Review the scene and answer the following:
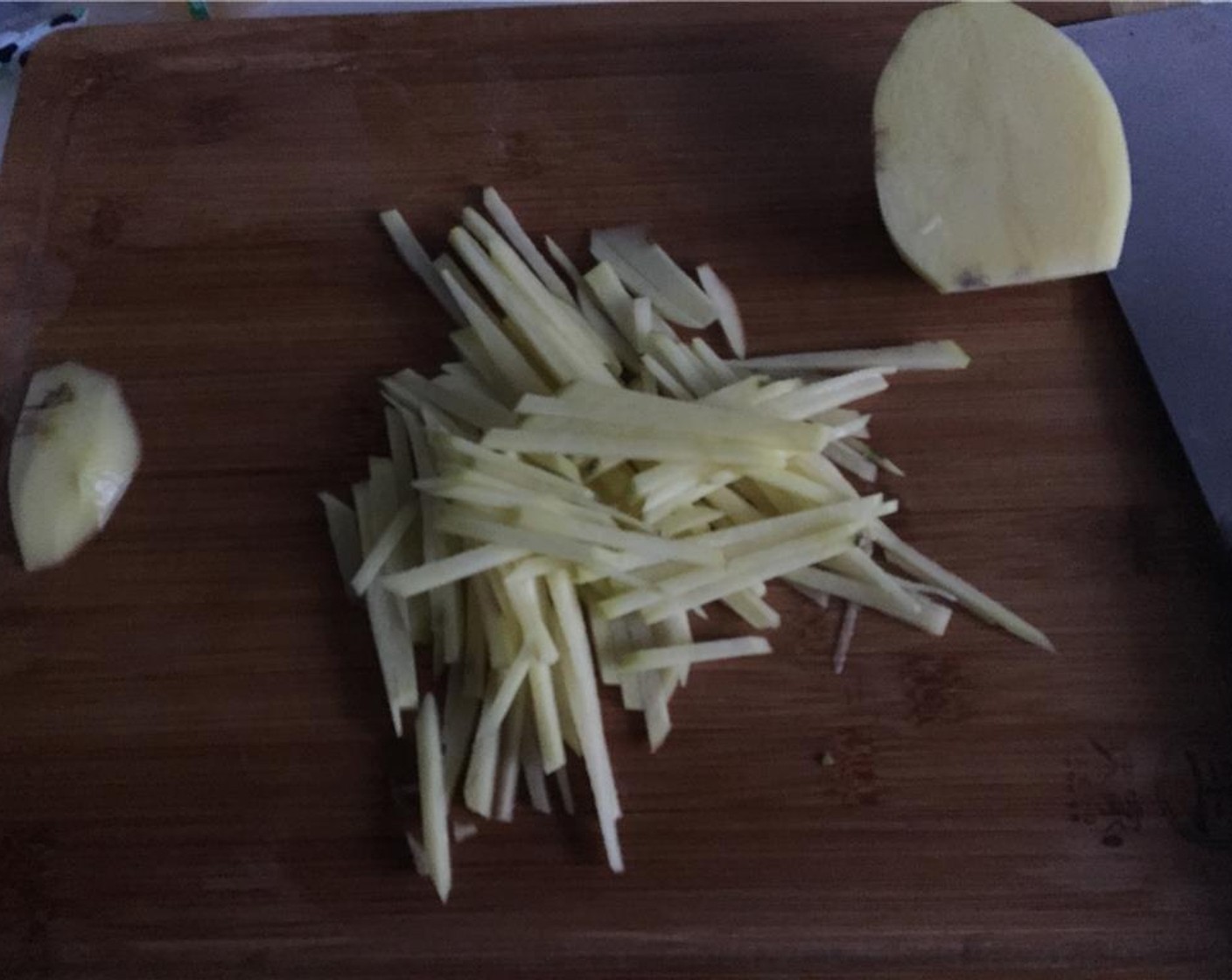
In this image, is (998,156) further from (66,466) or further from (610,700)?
(66,466)

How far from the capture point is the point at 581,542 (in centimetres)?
114

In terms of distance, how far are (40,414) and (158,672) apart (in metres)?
0.34

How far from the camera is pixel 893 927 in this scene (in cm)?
110

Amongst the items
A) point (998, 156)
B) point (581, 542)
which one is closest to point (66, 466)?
point (581, 542)

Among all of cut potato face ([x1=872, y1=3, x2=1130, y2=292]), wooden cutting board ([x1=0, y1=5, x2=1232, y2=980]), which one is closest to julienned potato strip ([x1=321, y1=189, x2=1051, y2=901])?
wooden cutting board ([x1=0, y1=5, x2=1232, y2=980])

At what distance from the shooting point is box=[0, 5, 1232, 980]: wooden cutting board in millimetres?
1119

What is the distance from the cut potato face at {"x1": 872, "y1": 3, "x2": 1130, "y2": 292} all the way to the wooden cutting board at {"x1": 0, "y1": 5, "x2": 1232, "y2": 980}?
7 cm

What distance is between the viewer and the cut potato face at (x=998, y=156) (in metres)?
1.32

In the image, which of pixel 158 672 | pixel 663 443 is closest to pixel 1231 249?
pixel 663 443

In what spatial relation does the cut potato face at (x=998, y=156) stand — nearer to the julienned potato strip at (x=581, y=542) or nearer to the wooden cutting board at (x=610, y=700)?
the wooden cutting board at (x=610, y=700)

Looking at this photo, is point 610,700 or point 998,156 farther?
point 998,156

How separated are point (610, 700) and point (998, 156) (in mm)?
748

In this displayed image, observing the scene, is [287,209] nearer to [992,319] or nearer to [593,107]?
[593,107]

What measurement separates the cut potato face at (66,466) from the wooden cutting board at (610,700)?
33mm
